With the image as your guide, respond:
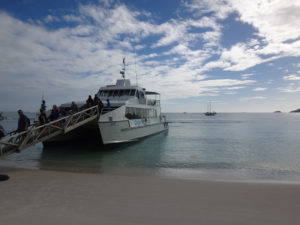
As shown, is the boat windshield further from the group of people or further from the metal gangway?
the metal gangway

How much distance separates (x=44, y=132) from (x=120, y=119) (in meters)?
5.19

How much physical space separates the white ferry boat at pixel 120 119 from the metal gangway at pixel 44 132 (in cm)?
82

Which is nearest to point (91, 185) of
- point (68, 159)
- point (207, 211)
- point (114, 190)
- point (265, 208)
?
point (114, 190)

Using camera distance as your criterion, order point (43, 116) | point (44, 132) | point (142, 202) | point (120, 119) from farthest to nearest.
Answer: point (120, 119)
point (43, 116)
point (44, 132)
point (142, 202)

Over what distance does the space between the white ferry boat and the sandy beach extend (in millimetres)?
6077

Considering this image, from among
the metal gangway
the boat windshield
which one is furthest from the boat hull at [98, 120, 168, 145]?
the boat windshield

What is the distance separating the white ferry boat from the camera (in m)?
13.4

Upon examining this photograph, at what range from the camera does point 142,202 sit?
16.9 feet

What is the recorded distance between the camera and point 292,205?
5.20m

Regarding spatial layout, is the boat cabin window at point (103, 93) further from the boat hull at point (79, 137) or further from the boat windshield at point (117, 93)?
the boat hull at point (79, 137)

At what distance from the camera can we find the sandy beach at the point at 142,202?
13.8 feet

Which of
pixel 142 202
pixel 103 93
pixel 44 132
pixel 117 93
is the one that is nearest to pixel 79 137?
pixel 103 93

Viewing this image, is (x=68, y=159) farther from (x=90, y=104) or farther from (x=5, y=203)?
(x=5, y=203)

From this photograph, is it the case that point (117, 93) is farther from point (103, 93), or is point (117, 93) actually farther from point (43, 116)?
point (43, 116)
